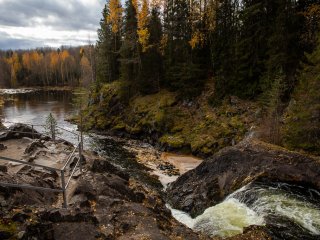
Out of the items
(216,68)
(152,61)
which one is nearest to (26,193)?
(216,68)

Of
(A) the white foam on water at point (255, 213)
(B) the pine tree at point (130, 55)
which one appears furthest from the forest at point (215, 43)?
(A) the white foam on water at point (255, 213)

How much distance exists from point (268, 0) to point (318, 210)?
82.7ft

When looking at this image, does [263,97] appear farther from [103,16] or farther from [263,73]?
[103,16]

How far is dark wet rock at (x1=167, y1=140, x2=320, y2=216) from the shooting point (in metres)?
16.6

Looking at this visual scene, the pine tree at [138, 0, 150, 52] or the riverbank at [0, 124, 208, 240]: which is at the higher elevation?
the pine tree at [138, 0, 150, 52]

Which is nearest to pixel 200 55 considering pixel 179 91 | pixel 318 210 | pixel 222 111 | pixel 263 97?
pixel 179 91

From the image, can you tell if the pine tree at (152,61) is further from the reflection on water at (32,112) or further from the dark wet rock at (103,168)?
the dark wet rock at (103,168)

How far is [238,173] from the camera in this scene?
58.9ft

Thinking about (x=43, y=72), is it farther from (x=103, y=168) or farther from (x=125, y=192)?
(x=125, y=192)

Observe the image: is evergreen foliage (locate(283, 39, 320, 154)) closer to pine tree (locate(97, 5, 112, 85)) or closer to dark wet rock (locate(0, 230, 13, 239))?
dark wet rock (locate(0, 230, 13, 239))

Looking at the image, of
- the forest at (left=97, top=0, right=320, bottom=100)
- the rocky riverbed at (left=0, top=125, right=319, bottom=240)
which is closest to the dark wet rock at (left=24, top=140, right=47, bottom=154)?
the rocky riverbed at (left=0, top=125, right=319, bottom=240)

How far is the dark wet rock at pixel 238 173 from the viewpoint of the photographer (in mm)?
16625

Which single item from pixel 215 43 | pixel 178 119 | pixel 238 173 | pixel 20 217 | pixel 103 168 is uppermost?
pixel 215 43

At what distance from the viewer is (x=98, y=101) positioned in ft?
172
